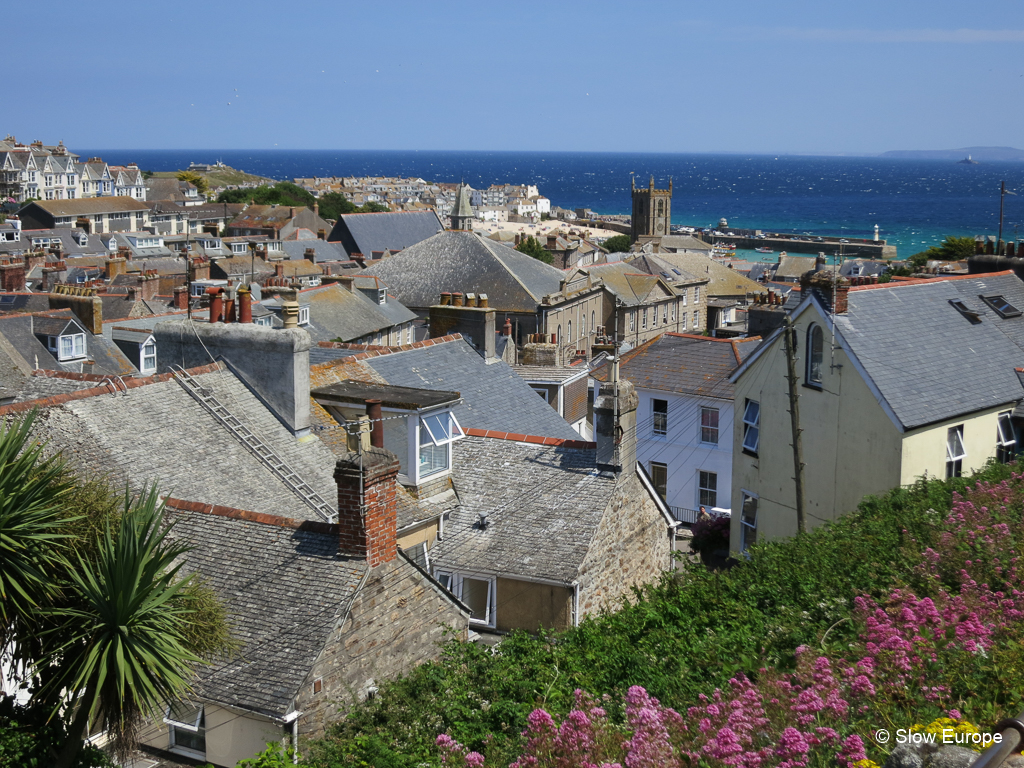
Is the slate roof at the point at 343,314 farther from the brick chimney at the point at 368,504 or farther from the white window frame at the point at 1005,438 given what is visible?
the brick chimney at the point at 368,504

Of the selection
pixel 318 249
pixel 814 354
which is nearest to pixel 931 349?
pixel 814 354

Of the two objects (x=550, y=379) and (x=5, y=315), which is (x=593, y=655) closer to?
(x=550, y=379)

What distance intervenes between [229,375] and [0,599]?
27.2ft

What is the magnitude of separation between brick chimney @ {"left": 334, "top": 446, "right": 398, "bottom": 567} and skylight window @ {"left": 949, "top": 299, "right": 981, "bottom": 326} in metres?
17.8

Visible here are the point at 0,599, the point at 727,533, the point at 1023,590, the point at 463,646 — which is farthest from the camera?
the point at 727,533

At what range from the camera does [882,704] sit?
8547 mm

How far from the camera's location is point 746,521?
82.0 feet

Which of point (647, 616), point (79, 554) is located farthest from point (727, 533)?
point (79, 554)

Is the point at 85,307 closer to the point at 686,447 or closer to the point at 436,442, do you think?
the point at 686,447

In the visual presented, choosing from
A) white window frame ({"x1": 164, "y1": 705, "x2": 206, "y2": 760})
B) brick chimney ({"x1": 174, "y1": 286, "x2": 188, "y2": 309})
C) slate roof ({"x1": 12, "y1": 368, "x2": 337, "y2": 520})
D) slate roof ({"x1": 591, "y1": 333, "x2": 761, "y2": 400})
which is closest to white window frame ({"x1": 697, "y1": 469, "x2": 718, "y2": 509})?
slate roof ({"x1": 591, "y1": 333, "x2": 761, "y2": 400})

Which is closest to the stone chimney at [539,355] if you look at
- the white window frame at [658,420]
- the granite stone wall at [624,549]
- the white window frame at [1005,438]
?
the white window frame at [658,420]

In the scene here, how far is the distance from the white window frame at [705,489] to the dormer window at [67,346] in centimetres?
2068

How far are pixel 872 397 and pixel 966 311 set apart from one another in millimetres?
5167

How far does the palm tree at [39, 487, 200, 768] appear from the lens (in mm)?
9227
